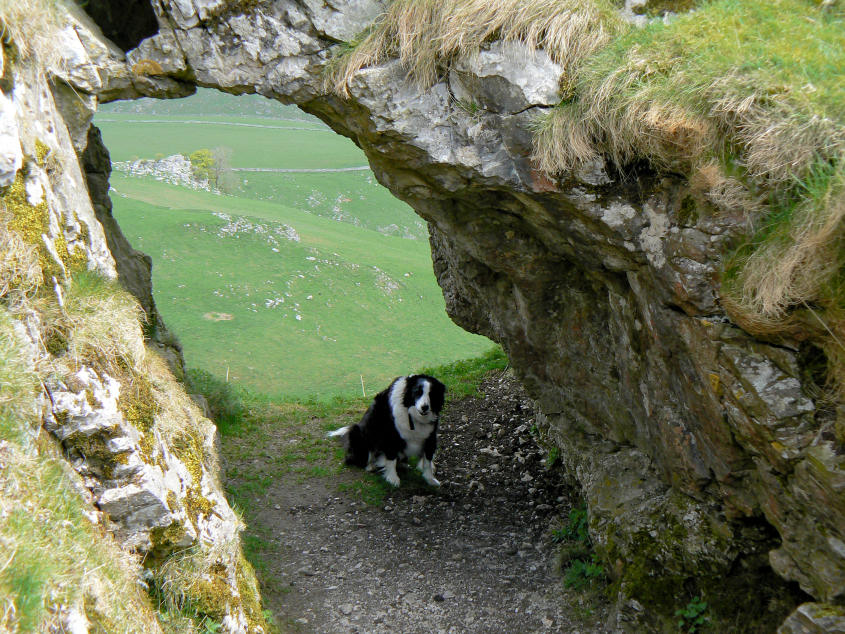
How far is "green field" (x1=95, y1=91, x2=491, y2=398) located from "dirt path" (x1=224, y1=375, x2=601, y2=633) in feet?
21.9

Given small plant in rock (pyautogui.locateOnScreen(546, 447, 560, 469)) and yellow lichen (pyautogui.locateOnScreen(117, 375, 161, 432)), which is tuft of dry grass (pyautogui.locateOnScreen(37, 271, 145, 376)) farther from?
small plant in rock (pyautogui.locateOnScreen(546, 447, 560, 469))

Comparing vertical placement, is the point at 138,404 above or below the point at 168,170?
above

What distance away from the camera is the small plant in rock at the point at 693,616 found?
5520 mm

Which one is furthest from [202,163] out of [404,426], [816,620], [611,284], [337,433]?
[816,620]

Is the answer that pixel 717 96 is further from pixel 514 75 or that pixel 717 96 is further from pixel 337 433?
pixel 337 433

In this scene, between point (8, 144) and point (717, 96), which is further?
point (717, 96)

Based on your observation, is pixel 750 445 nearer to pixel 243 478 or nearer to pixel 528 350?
pixel 528 350

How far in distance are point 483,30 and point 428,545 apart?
5.77 m

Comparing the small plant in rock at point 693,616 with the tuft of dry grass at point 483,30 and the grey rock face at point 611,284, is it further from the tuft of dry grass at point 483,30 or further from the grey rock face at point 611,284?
the tuft of dry grass at point 483,30

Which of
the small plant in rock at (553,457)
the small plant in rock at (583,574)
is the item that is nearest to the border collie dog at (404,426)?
the small plant in rock at (553,457)

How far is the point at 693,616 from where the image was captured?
5562 mm

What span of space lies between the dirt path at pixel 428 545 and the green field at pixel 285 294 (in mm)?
6660

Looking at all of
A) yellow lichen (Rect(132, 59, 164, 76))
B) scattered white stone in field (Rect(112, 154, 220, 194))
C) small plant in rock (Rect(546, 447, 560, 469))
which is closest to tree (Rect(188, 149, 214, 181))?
scattered white stone in field (Rect(112, 154, 220, 194))

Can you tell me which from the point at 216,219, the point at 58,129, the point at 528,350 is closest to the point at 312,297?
the point at 216,219
